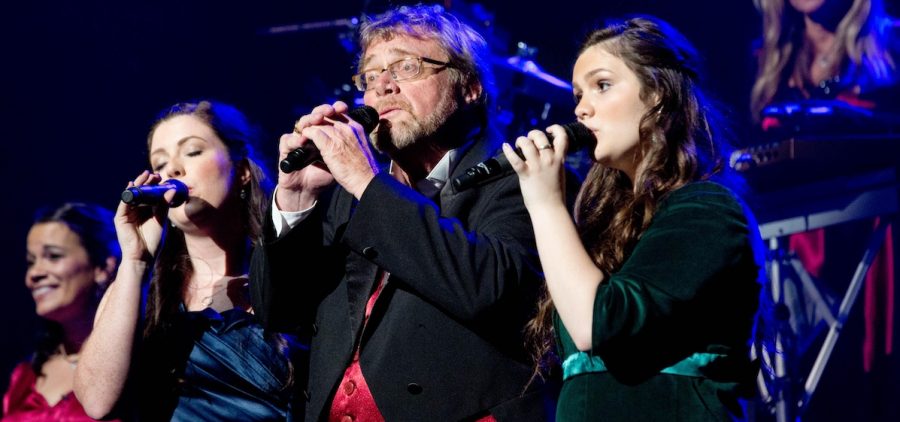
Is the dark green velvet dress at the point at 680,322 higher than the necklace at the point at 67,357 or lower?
higher

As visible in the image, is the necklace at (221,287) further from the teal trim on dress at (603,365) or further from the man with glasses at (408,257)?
the teal trim on dress at (603,365)

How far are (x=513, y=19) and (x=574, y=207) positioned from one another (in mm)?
2688

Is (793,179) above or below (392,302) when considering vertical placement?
below

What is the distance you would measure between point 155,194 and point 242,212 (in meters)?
0.38

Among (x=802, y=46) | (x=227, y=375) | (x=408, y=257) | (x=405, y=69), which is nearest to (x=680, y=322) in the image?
(x=408, y=257)

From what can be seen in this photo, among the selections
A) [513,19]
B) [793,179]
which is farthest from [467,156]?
[513,19]

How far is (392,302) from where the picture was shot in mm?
2135

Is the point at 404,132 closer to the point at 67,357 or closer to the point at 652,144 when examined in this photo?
the point at 652,144

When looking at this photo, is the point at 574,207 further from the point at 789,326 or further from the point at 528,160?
the point at 789,326

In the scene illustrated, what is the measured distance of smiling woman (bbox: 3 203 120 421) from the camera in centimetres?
356

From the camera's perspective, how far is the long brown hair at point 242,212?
276 centimetres

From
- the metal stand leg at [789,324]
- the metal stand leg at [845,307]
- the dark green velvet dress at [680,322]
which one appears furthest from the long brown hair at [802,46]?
the dark green velvet dress at [680,322]

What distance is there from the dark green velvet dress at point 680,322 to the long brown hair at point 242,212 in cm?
138

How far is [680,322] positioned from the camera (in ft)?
5.35
